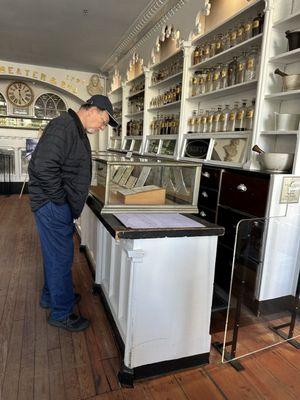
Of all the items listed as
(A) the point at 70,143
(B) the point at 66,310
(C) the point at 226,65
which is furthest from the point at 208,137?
(B) the point at 66,310

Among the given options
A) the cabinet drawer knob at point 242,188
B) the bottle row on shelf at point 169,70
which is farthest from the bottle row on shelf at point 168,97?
the cabinet drawer knob at point 242,188

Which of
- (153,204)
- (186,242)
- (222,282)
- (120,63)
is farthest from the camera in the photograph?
(120,63)

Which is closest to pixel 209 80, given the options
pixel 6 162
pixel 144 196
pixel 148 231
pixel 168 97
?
pixel 168 97

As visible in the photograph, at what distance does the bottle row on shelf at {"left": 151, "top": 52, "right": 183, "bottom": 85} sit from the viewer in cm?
357

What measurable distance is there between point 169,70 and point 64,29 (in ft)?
5.68

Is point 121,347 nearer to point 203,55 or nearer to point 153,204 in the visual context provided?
point 153,204

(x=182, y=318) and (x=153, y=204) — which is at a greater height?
(x=153, y=204)

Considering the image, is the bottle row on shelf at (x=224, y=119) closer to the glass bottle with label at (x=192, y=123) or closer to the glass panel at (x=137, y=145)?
the glass bottle with label at (x=192, y=123)

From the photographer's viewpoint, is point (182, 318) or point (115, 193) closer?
point (182, 318)

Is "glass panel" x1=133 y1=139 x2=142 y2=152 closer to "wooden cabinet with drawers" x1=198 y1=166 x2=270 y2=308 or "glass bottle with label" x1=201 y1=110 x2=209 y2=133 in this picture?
"glass bottle with label" x1=201 y1=110 x2=209 y2=133

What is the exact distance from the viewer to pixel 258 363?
1.83 metres

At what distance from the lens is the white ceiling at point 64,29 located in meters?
3.55

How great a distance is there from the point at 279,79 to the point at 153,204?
136cm

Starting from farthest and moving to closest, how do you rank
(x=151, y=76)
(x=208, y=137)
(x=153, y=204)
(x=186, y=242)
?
(x=151, y=76) < (x=208, y=137) < (x=153, y=204) < (x=186, y=242)
